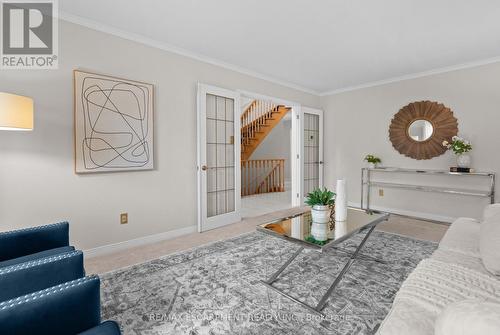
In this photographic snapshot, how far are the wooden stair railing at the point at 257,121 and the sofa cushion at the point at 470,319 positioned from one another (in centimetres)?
670

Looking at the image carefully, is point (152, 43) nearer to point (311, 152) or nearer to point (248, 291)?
point (248, 291)

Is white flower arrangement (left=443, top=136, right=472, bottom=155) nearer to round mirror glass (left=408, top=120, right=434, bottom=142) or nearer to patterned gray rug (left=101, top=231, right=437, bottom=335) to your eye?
round mirror glass (left=408, top=120, right=434, bottom=142)

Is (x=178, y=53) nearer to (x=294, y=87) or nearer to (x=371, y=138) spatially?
(x=294, y=87)

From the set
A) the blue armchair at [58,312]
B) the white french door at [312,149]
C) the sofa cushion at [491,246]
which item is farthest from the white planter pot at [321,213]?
the white french door at [312,149]

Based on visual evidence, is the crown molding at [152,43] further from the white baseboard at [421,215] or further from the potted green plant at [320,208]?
the white baseboard at [421,215]

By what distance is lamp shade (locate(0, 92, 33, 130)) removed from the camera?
1.61 meters

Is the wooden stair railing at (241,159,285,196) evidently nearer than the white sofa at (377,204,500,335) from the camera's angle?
No

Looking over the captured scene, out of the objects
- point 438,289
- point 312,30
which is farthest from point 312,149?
point 438,289

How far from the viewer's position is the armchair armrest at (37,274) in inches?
Answer: 47.3

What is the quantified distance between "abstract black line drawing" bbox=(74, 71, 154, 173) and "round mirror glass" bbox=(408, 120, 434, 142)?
416 centimetres

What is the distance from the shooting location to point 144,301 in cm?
183

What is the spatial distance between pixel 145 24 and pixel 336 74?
3036 mm

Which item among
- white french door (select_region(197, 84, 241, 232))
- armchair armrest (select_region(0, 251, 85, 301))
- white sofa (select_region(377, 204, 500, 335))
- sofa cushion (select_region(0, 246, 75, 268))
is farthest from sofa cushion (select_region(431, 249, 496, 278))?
white french door (select_region(197, 84, 241, 232))

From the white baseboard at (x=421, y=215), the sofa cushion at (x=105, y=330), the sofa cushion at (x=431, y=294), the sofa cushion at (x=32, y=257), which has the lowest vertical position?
the white baseboard at (x=421, y=215)
